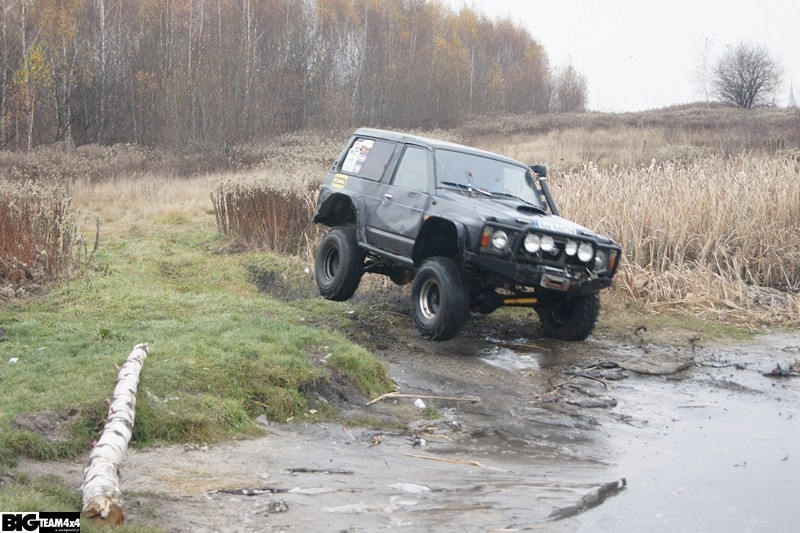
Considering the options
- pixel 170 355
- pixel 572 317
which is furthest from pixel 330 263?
pixel 170 355

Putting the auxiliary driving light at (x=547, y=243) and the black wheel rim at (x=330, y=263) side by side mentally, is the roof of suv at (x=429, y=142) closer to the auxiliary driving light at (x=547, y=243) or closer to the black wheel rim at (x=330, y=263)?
the black wheel rim at (x=330, y=263)

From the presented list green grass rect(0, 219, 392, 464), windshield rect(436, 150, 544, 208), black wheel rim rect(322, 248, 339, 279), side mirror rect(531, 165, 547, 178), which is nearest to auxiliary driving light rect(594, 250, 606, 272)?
windshield rect(436, 150, 544, 208)

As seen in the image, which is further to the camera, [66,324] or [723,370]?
[723,370]

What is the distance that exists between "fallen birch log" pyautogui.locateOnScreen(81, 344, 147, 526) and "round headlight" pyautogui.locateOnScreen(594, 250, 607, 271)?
4676 millimetres

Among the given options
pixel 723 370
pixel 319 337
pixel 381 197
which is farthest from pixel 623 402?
pixel 381 197

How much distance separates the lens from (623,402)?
735cm

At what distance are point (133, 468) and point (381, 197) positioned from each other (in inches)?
205

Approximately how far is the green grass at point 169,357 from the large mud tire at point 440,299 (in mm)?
967

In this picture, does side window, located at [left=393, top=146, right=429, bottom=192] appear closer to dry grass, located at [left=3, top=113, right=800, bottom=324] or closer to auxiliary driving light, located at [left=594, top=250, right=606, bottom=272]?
auxiliary driving light, located at [left=594, top=250, right=606, bottom=272]

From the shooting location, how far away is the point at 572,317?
9.27 metres

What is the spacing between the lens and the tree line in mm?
33656

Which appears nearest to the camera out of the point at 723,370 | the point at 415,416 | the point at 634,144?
the point at 415,416

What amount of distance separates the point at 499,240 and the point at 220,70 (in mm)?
28475

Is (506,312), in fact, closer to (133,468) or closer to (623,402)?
(623,402)
